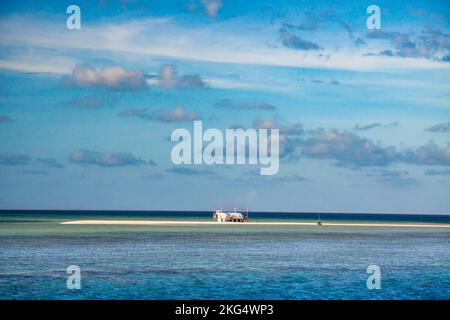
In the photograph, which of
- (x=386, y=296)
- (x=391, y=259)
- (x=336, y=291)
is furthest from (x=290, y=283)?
(x=391, y=259)

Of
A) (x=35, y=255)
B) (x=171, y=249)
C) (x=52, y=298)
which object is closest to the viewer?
(x=52, y=298)

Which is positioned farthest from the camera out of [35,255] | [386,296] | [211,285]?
[35,255]

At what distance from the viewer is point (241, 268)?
5591cm

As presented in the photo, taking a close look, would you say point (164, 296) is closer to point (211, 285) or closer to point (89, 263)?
point (211, 285)

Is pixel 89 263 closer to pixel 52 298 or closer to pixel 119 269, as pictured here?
pixel 119 269

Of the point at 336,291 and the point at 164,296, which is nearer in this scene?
the point at 164,296

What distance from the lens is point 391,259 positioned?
67.1m
